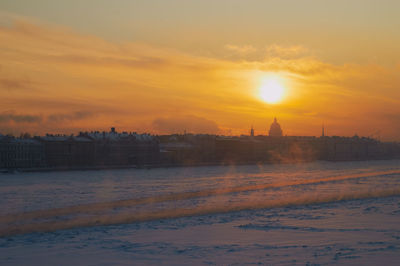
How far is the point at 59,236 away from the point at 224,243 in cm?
416

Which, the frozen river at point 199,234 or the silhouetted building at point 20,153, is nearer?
the frozen river at point 199,234

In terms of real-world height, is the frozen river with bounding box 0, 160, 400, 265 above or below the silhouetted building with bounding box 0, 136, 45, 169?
below

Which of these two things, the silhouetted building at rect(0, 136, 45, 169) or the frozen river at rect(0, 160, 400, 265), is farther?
the silhouetted building at rect(0, 136, 45, 169)

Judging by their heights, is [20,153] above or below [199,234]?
above

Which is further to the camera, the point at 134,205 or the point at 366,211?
the point at 134,205

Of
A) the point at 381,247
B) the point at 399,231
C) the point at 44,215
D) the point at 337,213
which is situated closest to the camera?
the point at 381,247

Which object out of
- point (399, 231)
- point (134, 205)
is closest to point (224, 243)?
point (399, 231)

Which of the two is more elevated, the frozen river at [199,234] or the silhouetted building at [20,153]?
the silhouetted building at [20,153]

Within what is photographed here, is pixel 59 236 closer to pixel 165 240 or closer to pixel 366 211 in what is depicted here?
pixel 165 240

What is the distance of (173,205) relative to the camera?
19.2 meters

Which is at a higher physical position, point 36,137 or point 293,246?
point 36,137

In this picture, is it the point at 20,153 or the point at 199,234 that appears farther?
the point at 20,153

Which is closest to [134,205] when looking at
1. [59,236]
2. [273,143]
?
[59,236]

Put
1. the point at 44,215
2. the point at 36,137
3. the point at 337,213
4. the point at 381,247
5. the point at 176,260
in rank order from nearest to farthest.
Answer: the point at 176,260 < the point at 381,247 < the point at 337,213 < the point at 44,215 < the point at 36,137
